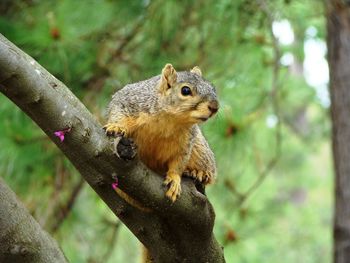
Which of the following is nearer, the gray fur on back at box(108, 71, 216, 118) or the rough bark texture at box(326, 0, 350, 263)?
the gray fur on back at box(108, 71, 216, 118)

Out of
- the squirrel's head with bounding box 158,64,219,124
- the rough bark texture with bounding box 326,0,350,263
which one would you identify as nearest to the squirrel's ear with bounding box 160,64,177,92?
the squirrel's head with bounding box 158,64,219,124

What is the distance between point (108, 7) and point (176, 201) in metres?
1.90

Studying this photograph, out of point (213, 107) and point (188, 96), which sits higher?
point (188, 96)

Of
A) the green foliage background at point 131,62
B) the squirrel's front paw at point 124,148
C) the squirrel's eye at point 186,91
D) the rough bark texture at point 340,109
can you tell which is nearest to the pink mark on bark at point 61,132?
the squirrel's front paw at point 124,148

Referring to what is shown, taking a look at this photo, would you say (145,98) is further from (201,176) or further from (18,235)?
(18,235)

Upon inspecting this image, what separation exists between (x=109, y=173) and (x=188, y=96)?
1.77 feet

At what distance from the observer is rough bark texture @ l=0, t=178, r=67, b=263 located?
167 centimetres

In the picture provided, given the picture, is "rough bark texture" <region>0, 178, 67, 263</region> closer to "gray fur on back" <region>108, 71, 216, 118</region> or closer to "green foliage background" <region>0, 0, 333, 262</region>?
"gray fur on back" <region>108, 71, 216, 118</region>

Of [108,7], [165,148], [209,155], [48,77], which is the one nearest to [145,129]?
[165,148]

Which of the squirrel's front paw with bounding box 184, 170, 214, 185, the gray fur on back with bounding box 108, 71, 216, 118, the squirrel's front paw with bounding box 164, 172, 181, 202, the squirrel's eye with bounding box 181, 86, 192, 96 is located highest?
the gray fur on back with bounding box 108, 71, 216, 118

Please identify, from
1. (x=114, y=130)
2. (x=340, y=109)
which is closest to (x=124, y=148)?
(x=114, y=130)

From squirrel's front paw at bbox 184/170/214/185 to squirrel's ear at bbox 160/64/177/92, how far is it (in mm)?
284

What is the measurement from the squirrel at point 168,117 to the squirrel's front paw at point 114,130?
0.13 ft

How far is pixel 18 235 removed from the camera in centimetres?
168
